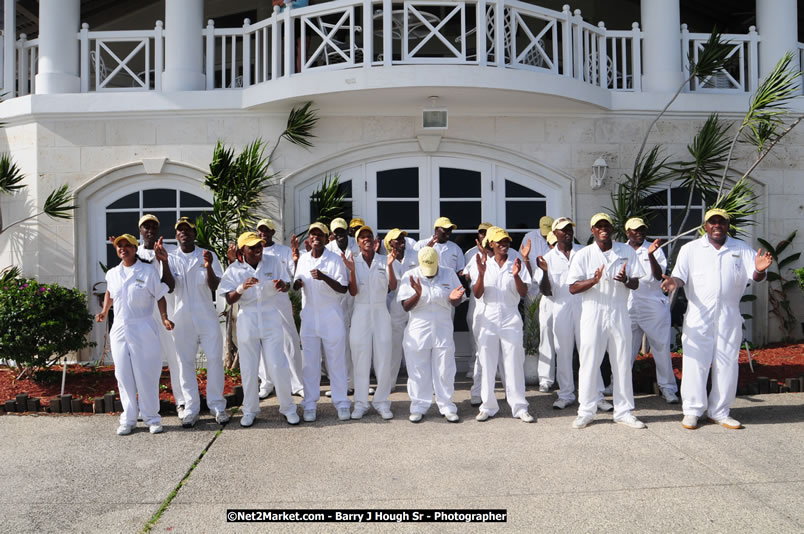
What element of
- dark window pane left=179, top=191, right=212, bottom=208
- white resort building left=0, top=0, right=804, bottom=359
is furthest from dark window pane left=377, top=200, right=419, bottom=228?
dark window pane left=179, top=191, right=212, bottom=208

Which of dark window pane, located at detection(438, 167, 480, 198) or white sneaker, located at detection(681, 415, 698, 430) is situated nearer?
white sneaker, located at detection(681, 415, 698, 430)

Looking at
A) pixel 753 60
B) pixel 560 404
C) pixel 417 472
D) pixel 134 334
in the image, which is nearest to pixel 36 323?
pixel 134 334

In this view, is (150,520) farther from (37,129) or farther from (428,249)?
(37,129)

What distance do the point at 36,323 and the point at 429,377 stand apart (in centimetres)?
463

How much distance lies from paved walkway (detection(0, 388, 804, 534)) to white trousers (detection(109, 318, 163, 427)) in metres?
0.21

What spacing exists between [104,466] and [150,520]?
1.33m

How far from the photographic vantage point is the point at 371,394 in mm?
8234

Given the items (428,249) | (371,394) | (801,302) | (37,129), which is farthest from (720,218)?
(37,129)

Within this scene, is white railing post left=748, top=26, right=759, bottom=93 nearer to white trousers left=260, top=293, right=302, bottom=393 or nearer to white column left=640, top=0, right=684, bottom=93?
white column left=640, top=0, right=684, bottom=93

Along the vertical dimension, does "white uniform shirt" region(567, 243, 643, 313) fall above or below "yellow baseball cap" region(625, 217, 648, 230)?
below

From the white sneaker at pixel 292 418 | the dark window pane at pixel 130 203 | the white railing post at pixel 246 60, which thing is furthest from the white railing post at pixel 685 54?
the dark window pane at pixel 130 203

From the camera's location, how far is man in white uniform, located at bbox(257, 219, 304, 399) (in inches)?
294

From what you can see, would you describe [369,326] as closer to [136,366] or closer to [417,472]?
[417,472]

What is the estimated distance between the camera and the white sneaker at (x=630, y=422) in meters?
6.50
